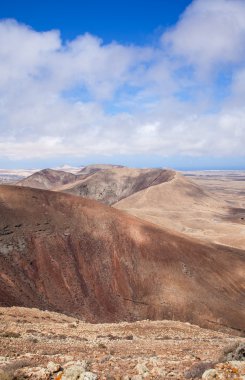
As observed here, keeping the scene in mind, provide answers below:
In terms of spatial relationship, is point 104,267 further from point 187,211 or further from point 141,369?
point 187,211

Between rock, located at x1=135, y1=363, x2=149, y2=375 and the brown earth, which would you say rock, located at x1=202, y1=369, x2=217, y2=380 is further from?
the brown earth

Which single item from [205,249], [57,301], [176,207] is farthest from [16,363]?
[176,207]

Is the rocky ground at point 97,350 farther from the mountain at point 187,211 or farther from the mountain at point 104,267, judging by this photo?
the mountain at point 187,211

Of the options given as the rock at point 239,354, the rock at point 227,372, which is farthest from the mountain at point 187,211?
the rock at point 227,372

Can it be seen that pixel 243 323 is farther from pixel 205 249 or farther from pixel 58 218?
pixel 58 218

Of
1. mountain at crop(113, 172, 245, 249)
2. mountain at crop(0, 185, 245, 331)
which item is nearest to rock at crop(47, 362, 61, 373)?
mountain at crop(0, 185, 245, 331)

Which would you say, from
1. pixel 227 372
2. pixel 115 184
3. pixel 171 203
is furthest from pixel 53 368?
pixel 115 184
